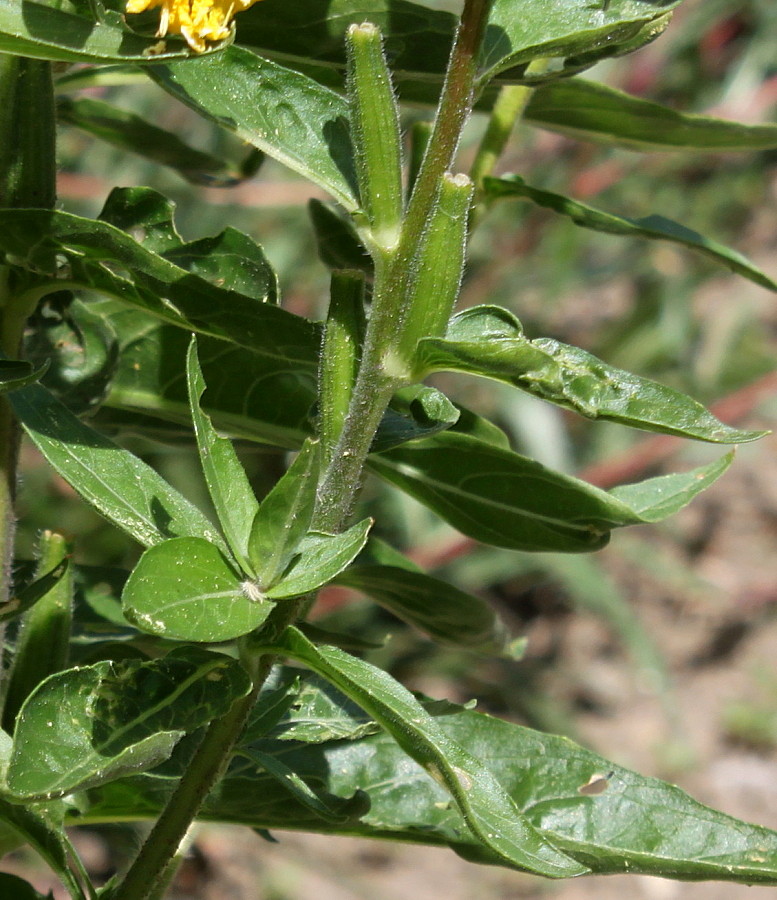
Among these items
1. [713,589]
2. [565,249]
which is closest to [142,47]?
[565,249]

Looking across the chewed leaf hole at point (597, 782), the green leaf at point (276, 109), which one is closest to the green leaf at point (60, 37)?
the green leaf at point (276, 109)

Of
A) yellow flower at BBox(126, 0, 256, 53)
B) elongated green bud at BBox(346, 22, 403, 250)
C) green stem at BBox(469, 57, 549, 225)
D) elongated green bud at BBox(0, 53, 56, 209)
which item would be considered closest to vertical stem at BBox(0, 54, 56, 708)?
elongated green bud at BBox(0, 53, 56, 209)

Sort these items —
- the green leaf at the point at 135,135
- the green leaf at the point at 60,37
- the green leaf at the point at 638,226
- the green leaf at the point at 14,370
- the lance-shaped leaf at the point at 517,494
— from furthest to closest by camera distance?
the green leaf at the point at 135,135
the green leaf at the point at 638,226
the lance-shaped leaf at the point at 517,494
the green leaf at the point at 14,370
the green leaf at the point at 60,37

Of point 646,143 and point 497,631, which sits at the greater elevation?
point 646,143

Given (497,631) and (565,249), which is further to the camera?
(565,249)

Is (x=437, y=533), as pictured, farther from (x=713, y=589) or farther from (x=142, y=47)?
(x=142, y=47)

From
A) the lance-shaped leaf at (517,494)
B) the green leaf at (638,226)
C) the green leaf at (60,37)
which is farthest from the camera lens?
the green leaf at (638,226)

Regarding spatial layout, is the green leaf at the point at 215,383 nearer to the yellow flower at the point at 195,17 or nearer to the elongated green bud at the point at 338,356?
the elongated green bud at the point at 338,356
